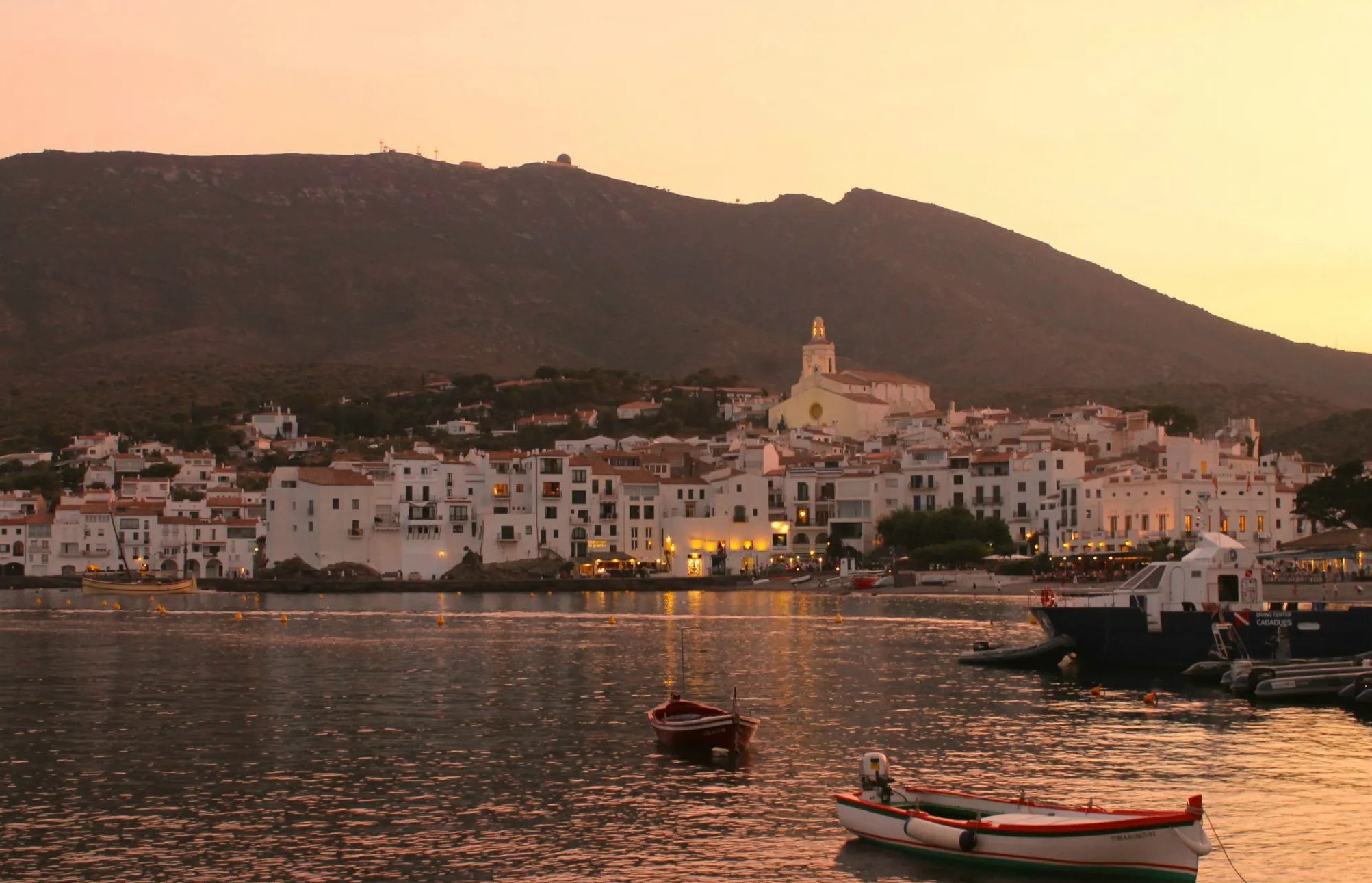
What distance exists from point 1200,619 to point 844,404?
9275 cm

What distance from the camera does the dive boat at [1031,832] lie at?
19609 millimetres

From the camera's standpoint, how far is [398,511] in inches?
3893

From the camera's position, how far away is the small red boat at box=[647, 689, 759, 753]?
2948 centimetres

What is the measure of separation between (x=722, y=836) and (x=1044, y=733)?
11271 millimetres

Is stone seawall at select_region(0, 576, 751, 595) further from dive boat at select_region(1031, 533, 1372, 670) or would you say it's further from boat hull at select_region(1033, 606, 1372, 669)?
dive boat at select_region(1031, 533, 1372, 670)

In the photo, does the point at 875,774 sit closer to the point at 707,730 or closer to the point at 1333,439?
the point at 707,730

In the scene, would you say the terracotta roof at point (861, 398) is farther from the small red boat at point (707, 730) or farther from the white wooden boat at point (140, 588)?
the small red boat at point (707, 730)

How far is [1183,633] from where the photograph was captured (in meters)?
43.4

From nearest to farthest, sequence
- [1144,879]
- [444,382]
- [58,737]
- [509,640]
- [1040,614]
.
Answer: [1144,879]
[58,737]
[1040,614]
[509,640]
[444,382]

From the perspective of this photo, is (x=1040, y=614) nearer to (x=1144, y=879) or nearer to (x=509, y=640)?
(x=509, y=640)

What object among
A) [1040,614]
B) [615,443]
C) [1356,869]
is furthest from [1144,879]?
[615,443]

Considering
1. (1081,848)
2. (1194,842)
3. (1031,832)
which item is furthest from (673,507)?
(1194,842)

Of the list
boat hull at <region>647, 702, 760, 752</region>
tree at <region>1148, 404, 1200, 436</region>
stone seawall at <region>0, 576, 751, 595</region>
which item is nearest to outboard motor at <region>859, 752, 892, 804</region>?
boat hull at <region>647, 702, 760, 752</region>


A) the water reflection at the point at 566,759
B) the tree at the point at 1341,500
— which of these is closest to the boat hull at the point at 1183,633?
the water reflection at the point at 566,759
